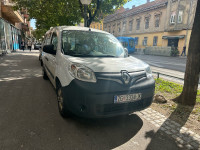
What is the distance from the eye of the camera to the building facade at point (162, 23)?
25156 mm

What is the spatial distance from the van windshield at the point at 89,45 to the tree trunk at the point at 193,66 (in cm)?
172

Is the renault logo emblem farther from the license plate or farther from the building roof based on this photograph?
the building roof

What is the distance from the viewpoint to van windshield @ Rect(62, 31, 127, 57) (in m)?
3.36

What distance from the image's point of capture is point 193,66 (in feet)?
12.5

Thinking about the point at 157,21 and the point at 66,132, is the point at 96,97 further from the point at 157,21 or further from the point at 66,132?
the point at 157,21

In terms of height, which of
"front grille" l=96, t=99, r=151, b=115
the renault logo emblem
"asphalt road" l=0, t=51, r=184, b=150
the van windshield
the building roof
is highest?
the building roof

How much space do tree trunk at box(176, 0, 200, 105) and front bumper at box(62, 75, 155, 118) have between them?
2.03m

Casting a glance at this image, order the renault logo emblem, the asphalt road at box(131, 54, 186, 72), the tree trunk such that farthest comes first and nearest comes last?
the asphalt road at box(131, 54, 186, 72)
the tree trunk
the renault logo emblem

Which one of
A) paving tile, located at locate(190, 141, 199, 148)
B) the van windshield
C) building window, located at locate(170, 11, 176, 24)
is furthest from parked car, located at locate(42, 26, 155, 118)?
building window, located at locate(170, 11, 176, 24)

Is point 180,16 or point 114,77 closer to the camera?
point 114,77

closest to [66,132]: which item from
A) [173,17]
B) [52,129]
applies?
[52,129]

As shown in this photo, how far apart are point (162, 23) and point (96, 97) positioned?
3171 cm

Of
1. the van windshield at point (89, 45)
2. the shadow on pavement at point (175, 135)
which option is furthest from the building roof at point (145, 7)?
the shadow on pavement at point (175, 135)

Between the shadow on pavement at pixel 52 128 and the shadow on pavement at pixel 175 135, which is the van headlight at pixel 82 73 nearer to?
the shadow on pavement at pixel 52 128
